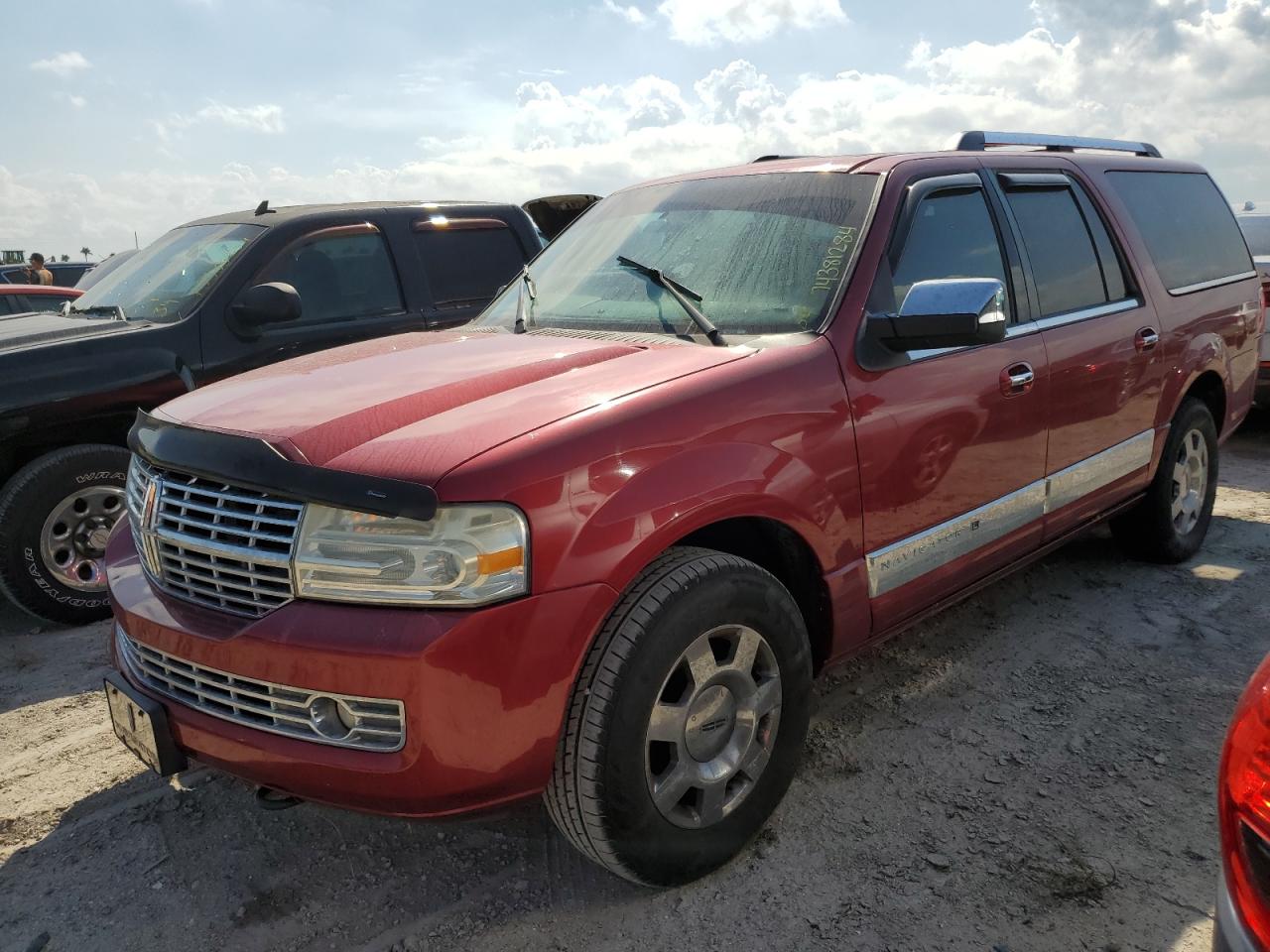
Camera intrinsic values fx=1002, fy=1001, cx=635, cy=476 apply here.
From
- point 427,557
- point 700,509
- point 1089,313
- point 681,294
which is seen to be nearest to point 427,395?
point 427,557

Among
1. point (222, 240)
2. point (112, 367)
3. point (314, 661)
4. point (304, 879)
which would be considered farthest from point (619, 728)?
point (222, 240)

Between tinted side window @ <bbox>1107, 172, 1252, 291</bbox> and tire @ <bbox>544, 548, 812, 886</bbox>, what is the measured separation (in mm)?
2826


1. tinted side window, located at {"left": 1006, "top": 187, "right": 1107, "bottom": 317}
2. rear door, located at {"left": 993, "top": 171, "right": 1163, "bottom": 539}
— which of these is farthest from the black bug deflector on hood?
tinted side window, located at {"left": 1006, "top": 187, "right": 1107, "bottom": 317}

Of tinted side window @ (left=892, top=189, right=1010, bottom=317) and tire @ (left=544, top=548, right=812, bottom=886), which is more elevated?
tinted side window @ (left=892, top=189, right=1010, bottom=317)

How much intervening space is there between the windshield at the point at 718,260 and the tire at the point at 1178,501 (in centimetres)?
223

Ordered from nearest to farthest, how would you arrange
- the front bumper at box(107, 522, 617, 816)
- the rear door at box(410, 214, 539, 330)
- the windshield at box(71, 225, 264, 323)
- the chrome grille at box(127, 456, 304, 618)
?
the front bumper at box(107, 522, 617, 816)
the chrome grille at box(127, 456, 304, 618)
the windshield at box(71, 225, 264, 323)
the rear door at box(410, 214, 539, 330)

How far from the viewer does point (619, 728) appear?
7.06ft

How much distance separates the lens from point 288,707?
6.93ft

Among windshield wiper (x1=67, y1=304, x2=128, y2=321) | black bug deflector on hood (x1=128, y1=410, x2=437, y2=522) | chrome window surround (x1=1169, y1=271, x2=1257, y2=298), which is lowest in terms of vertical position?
chrome window surround (x1=1169, y1=271, x2=1257, y2=298)

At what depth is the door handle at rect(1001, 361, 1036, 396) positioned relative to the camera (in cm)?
323

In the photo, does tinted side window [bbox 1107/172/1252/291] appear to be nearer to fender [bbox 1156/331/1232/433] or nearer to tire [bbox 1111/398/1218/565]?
fender [bbox 1156/331/1232/433]

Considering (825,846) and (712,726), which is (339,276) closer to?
(712,726)

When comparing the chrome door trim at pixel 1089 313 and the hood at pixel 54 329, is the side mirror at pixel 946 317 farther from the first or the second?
the hood at pixel 54 329

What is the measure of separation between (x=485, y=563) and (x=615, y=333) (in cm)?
116
